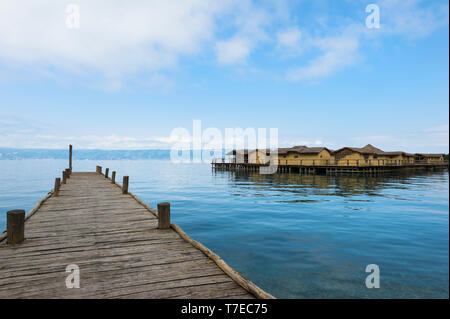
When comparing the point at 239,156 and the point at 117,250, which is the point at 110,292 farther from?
the point at 239,156

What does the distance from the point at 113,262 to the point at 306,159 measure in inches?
2234

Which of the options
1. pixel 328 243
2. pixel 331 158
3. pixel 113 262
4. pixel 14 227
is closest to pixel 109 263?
pixel 113 262

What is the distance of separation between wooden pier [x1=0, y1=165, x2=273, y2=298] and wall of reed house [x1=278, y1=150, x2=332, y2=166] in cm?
5241

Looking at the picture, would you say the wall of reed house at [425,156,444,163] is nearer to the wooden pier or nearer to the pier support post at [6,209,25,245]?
the wooden pier

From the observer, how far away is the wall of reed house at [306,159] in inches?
2247

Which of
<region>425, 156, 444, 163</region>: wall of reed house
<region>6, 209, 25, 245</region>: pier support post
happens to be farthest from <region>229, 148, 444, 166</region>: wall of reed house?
<region>6, 209, 25, 245</region>: pier support post

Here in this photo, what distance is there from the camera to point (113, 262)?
5301mm

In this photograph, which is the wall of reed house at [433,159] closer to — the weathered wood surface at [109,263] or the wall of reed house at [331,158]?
the wall of reed house at [331,158]

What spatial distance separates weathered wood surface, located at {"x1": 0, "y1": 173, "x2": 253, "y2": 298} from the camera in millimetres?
4137

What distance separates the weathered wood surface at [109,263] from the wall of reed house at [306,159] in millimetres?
52560

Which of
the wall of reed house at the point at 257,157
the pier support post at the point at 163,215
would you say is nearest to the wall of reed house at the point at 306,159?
the wall of reed house at the point at 257,157

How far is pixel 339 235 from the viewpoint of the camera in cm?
1198

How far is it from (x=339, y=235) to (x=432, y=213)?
9.75 m
